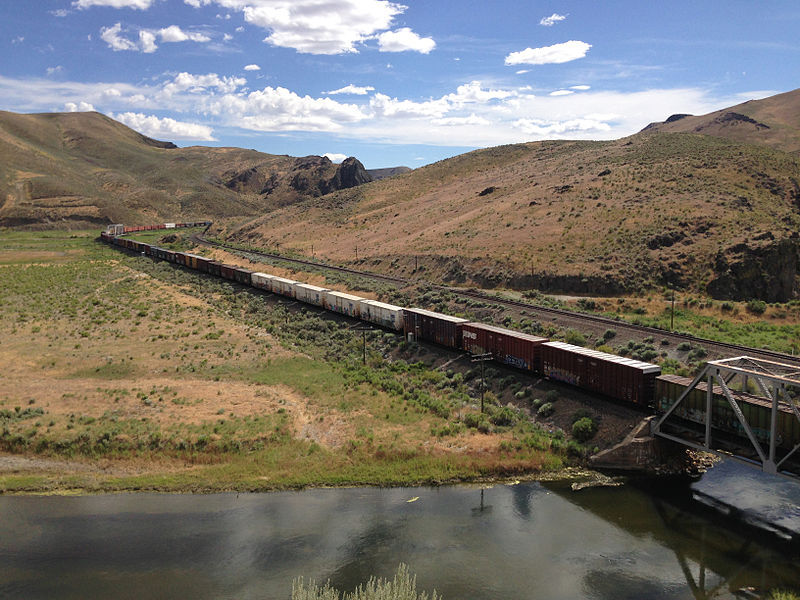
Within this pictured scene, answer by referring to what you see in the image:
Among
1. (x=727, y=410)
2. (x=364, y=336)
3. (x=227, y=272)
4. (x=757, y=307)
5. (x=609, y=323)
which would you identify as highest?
(x=757, y=307)

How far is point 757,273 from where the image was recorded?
64.2 meters

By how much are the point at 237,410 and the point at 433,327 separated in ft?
59.6

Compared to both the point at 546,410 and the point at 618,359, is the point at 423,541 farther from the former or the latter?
the point at 618,359

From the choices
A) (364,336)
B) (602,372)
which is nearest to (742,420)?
(602,372)

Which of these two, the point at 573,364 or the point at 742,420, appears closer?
the point at 742,420

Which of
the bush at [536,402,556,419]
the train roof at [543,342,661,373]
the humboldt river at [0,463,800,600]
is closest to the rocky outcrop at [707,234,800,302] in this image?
the train roof at [543,342,661,373]

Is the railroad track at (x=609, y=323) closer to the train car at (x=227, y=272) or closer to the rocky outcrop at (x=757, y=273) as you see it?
the train car at (x=227, y=272)

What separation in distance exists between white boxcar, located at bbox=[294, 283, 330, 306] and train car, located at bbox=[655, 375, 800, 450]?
4220 centimetres

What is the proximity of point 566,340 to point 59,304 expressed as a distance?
64571mm

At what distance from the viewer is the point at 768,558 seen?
→ 75.5 ft

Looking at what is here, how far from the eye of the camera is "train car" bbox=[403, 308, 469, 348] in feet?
151

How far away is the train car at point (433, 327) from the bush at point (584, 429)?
15.0 meters

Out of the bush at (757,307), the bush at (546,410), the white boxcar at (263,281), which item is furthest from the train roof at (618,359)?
the white boxcar at (263,281)

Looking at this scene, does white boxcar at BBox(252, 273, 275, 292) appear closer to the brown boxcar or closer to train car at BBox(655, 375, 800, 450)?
the brown boxcar
